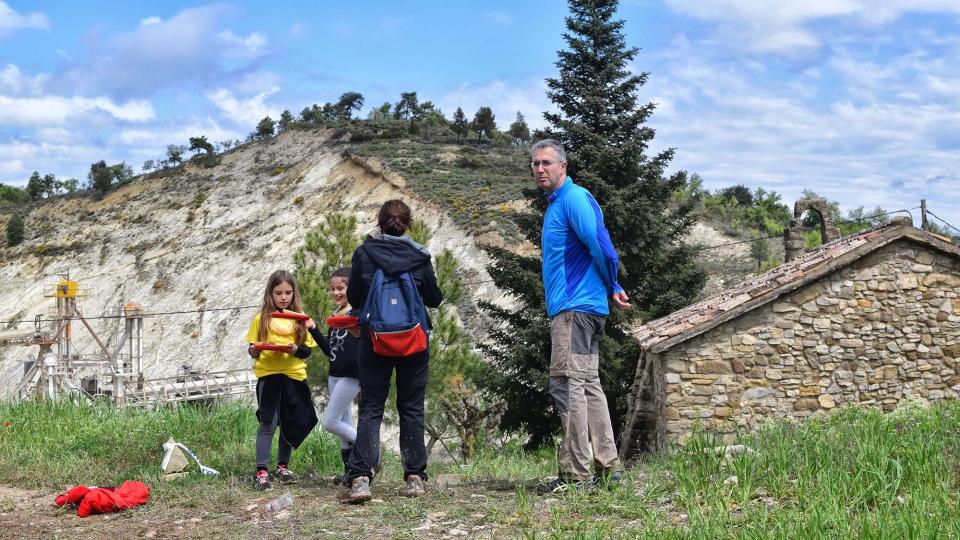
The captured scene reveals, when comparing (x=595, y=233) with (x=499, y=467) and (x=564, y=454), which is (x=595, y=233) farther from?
(x=499, y=467)

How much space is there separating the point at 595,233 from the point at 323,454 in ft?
11.8

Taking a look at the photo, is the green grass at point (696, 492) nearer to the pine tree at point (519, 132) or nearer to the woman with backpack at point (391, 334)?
the woman with backpack at point (391, 334)

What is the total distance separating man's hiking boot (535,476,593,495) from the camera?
16.5ft

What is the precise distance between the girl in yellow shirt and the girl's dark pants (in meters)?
0.88

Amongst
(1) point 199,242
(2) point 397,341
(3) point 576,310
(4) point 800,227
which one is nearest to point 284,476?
(2) point 397,341

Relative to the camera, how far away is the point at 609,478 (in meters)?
5.09

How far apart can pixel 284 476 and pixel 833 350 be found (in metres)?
7.33

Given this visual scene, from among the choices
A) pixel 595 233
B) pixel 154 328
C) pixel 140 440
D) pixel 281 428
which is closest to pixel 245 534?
pixel 281 428

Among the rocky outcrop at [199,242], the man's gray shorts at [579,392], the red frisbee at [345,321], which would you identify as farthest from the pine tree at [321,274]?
the rocky outcrop at [199,242]

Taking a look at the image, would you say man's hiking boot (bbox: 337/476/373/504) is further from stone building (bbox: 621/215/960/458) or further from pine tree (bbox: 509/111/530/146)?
pine tree (bbox: 509/111/530/146)

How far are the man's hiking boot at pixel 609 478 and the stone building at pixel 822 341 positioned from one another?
16.8 feet

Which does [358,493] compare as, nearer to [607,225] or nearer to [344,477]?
[344,477]

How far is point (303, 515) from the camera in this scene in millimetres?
5062

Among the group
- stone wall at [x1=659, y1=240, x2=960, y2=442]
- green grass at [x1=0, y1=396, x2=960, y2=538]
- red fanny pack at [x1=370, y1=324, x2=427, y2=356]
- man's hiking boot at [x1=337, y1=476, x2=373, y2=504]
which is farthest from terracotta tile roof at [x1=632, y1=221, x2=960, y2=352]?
man's hiking boot at [x1=337, y1=476, x2=373, y2=504]
